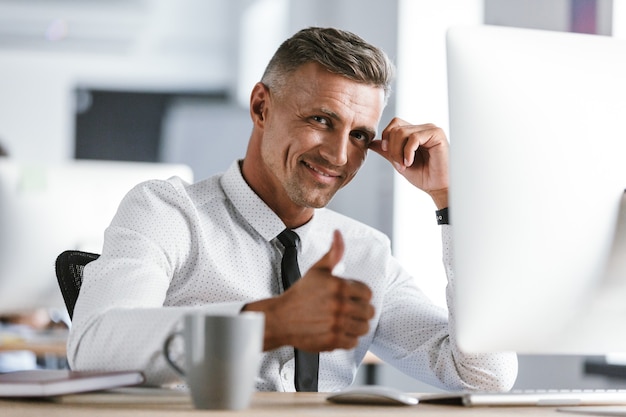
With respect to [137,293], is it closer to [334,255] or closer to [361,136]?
[334,255]

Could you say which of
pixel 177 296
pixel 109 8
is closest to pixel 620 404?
pixel 177 296

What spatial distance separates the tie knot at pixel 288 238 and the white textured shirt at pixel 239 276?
0.01 m

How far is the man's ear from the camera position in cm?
187

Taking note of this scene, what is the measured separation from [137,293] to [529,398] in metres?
0.60

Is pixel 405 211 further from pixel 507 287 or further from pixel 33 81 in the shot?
pixel 33 81

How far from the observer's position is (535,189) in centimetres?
104

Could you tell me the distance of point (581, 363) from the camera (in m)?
3.20

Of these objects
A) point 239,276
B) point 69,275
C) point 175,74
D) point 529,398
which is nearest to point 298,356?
point 239,276

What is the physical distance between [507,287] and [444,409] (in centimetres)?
17

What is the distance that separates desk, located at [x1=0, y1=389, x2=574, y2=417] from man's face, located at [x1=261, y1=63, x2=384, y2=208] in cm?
68

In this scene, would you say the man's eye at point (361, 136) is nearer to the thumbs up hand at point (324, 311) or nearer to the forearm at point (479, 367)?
the forearm at point (479, 367)

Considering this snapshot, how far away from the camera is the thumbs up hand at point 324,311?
1.05 m

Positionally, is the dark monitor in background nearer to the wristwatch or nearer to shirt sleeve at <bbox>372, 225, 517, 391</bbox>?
shirt sleeve at <bbox>372, 225, 517, 391</bbox>

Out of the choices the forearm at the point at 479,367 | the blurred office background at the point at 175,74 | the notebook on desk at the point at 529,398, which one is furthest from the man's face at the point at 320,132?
the blurred office background at the point at 175,74
